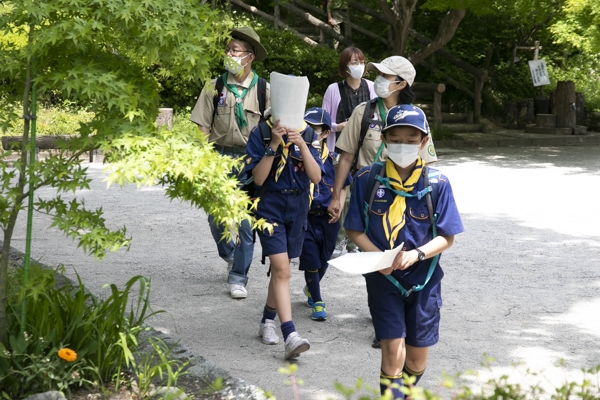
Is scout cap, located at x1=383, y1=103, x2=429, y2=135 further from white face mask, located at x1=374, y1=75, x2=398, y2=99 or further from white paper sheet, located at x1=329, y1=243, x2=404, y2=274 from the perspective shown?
white face mask, located at x1=374, y1=75, x2=398, y2=99

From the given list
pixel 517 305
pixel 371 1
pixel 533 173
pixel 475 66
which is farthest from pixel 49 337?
pixel 475 66

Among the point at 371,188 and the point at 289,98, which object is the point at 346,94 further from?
the point at 371,188

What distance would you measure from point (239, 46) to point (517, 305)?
9.05 ft

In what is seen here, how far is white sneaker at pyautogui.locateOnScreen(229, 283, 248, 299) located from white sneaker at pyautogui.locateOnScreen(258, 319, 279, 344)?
3.02 feet

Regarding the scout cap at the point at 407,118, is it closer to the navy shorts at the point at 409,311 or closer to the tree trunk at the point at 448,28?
the navy shorts at the point at 409,311

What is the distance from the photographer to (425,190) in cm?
370

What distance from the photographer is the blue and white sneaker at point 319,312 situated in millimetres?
5664

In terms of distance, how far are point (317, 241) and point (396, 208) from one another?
2.04 m

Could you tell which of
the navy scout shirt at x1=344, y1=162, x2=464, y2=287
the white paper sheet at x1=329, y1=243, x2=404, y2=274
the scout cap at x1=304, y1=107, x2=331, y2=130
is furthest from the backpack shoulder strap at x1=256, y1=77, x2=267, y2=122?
the white paper sheet at x1=329, y1=243, x2=404, y2=274

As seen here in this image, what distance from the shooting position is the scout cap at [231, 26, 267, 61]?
562 centimetres

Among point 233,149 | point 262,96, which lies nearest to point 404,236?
point 262,96

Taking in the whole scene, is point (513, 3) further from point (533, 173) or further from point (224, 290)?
point (224, 290)

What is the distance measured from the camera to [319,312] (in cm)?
567

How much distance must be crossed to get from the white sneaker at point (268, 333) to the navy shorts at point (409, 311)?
154 centimetres
